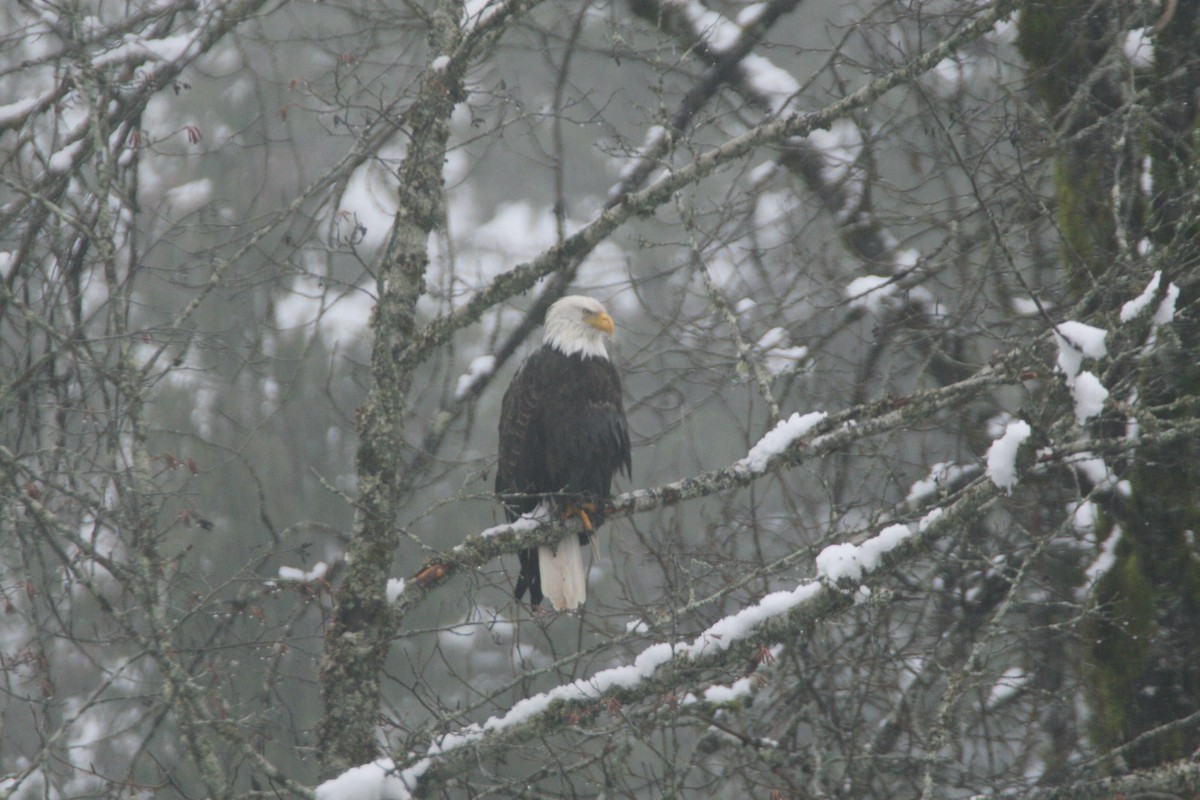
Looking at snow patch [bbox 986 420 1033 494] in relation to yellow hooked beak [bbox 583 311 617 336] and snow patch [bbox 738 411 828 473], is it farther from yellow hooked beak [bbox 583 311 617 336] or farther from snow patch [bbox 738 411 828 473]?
yellow hooked beak [bbox 583 311 617 336]

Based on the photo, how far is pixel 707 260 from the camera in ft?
16.5

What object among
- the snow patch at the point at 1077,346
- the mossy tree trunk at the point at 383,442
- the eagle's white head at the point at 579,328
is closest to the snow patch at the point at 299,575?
the mossy tree trunk at the point at 383,442

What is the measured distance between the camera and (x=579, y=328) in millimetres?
4809

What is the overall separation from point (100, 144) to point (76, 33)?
1.69 ft

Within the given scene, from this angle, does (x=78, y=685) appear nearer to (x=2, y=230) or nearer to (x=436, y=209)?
(x=2, y=230)

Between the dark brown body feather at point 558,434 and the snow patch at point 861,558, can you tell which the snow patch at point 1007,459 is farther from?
the dark brown body feather at point 558,434

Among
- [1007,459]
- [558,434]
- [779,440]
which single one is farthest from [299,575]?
[1007,459]

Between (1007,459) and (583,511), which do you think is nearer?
(1007,459)

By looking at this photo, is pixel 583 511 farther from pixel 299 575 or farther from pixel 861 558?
pixel 861 558

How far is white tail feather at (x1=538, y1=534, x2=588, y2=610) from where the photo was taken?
455 cm

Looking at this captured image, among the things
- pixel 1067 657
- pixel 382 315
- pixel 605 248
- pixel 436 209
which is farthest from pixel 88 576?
pixel 605 248

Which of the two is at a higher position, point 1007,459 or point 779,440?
point 779,440

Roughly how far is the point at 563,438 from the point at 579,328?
587 mm

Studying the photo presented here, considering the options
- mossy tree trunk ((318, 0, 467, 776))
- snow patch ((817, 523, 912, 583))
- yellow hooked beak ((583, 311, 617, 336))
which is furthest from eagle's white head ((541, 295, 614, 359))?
snow patch ((817, 523, 912, 583))
